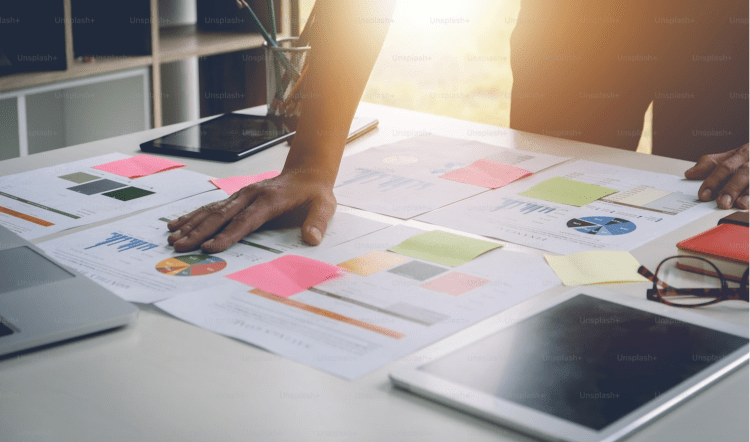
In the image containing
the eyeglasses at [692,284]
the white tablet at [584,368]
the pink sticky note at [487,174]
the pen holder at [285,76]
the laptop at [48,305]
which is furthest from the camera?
the pen holder at [285,76]

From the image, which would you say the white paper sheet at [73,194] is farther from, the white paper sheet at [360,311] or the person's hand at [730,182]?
the person's hand at [730,182]

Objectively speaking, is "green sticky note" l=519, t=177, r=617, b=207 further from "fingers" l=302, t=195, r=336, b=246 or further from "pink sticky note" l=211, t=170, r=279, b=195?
"pink sticky note" l=211, t=170, r=279, b=195

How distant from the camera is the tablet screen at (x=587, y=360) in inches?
24.2

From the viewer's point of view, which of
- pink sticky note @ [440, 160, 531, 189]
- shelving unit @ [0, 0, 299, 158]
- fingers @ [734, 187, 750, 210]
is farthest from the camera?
shelving unit @ [0, 0, 299, 158]

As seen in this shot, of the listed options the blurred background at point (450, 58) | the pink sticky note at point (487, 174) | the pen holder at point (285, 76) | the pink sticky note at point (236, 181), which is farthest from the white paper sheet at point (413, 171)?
the blurred background at point (450, 58)

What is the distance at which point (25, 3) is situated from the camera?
2080 mm

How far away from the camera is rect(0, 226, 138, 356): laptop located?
2.33 ft

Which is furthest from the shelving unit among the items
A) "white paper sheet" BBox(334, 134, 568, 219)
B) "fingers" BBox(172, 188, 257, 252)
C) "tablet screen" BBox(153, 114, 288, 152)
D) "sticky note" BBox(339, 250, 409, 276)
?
"sticky note" BBox(339, 250, 409, 276)

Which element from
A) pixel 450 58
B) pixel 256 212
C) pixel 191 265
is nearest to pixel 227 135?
pixel 256 212

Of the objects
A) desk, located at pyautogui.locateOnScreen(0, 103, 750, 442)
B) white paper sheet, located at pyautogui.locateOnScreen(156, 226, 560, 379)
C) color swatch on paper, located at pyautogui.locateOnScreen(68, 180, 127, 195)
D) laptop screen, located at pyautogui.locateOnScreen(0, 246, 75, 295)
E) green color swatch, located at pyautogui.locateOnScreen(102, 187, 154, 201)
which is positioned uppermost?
color swatch on paper, located at pyautogui.locateOnScreen(68, 180, 127, 195)

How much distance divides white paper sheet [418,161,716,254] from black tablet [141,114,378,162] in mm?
429

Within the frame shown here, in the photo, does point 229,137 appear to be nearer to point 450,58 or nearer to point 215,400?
point 215,400

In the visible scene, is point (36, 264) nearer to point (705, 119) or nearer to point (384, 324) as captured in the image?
point (384, 324)

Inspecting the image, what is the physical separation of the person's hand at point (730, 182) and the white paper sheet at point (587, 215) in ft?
0.06
